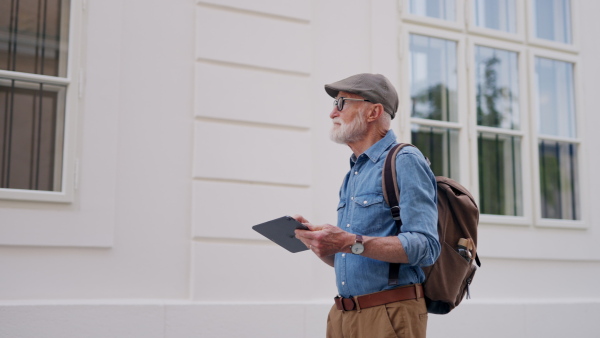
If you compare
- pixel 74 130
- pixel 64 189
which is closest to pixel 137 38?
pixel 74 130

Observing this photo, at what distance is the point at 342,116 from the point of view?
3547 millimetres

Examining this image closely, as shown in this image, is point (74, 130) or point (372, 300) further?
point (74, 130)

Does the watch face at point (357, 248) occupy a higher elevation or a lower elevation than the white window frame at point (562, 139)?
lower

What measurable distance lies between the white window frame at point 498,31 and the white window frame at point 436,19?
73 mm

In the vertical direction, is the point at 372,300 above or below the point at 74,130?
below

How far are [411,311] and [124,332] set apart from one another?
2521 millimetres

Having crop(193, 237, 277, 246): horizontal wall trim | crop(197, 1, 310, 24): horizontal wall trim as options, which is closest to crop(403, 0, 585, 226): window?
crop(197, 1, 310, 24): horizontal wall trim

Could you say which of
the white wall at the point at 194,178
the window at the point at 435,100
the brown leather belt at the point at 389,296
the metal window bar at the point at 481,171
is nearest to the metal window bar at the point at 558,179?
the metal window bar at the point at 481,171

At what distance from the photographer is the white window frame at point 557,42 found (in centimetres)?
755

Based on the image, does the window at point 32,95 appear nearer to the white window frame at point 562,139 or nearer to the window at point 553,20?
the white window frame at point 562,139

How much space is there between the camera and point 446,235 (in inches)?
132

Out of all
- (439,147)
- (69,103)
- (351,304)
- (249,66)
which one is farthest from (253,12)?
(351,304)

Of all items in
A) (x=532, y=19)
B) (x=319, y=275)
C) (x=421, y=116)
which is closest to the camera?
(x=319, y=275)

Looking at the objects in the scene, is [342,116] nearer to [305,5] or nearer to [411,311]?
[411,311]
